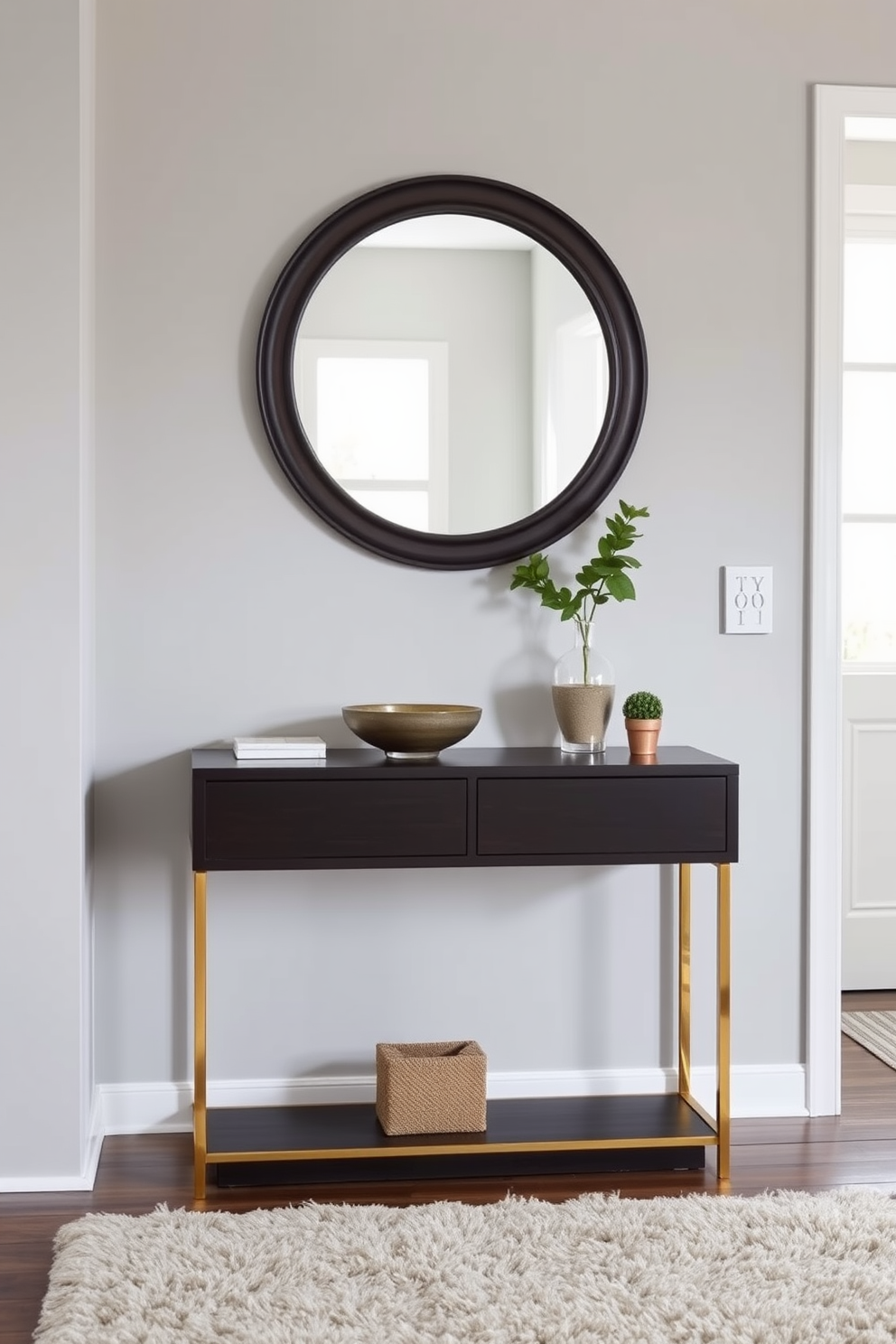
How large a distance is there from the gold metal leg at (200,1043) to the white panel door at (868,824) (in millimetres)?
2145

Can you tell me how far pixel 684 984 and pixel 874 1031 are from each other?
938 mm

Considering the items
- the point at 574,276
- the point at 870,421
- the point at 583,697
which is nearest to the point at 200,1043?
the point at 583,697

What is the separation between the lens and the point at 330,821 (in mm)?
2422

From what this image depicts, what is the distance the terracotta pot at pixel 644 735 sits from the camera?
263 centimetres

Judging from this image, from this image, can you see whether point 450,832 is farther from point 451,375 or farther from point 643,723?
point 451,375

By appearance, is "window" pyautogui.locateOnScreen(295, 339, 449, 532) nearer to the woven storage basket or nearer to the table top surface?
the table top surface

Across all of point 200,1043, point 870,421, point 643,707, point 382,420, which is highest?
point 870,421

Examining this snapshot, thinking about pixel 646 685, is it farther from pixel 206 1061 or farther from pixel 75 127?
pixel 75 127

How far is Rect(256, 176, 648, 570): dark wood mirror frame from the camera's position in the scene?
2732 mm

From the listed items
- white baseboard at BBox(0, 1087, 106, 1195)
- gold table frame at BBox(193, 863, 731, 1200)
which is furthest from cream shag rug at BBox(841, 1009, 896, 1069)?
white baseboard at BBox(0, 1087, 106, 1195)

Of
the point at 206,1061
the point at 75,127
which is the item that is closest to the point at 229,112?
the point at 75,127

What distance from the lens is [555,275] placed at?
2816 millimetres

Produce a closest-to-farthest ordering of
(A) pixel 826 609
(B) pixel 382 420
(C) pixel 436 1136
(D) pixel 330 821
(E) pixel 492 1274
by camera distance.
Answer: (E) pixel 492 1274
(D) pixel 330 821
(C) pixel 436 1136
(B) pixel 382 420
(A) pixel 826 609

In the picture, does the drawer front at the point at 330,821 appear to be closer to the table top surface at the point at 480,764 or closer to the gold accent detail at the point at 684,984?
the table top surface at the point at 480,764
